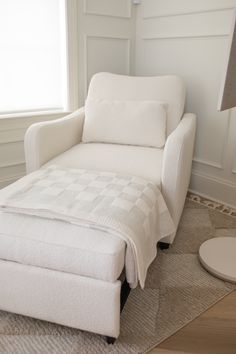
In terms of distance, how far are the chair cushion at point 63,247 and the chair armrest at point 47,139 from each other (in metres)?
0.61

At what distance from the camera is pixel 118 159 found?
175 centimetres

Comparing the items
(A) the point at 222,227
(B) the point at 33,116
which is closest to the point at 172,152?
(A) the point at 222,227

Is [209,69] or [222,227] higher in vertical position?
[209,69]

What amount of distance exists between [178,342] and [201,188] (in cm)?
137

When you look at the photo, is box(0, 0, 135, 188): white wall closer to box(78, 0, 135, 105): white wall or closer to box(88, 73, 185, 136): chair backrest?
box(78, 0, 135, 105): white wall

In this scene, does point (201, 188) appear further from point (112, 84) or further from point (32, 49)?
point (32, 49)

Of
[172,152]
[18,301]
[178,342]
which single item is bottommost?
[178,342]

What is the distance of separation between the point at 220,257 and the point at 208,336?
18.4 inches

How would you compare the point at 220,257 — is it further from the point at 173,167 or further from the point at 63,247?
the point at 63,247

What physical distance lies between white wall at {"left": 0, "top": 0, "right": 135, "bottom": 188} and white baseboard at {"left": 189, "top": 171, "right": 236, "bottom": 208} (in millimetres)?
1048

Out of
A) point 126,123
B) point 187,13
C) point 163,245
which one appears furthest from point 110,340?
point 187,13

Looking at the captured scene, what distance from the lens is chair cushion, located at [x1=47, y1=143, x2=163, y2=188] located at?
163 cm

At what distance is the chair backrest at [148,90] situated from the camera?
1.99 metres

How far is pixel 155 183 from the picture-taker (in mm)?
1542
